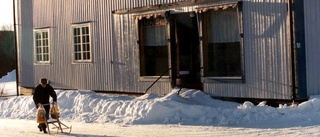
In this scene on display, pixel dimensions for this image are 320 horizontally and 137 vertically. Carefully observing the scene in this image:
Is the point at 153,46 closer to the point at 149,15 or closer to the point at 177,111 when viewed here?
the point at 149,15

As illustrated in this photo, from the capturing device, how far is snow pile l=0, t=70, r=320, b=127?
14785 millimetres

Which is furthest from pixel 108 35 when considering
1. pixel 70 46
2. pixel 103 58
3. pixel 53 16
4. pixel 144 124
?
pixel 144 124

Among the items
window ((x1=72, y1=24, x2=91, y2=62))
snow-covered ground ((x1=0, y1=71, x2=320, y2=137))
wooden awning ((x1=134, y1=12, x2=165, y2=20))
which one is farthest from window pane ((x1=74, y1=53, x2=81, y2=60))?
wooden awning ((x1=134, y1=12, x2=165, y2=20))

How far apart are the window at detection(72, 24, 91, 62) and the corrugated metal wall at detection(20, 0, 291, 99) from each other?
10.7 inches

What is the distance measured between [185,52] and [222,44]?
7.38 feet

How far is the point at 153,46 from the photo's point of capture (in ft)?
66.9

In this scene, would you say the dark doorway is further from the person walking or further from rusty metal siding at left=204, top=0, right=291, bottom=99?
the person walking

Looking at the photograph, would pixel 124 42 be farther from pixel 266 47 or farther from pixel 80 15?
pixel 266 47

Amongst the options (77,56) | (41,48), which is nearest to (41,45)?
(41,48)

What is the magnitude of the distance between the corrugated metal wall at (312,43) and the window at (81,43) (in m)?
9.82

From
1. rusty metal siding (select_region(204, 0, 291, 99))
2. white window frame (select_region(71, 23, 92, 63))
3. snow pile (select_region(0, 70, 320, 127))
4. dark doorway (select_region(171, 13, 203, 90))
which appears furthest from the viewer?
white window frame (select_region(71, 23, 92, 63))

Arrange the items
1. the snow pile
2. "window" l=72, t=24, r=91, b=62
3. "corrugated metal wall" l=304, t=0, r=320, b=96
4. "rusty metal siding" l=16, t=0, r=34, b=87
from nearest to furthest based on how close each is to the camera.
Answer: the snow pile
"corrugated metal wall" l=304, t=0, r=320, b=96
"window" l=72, t=24, r=91, b=62
"rusty metal siding" l=16, t=0, r=34, b=87

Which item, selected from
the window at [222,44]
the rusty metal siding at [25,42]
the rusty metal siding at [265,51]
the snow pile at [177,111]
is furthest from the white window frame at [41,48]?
the rusty metal siding at [265,51]

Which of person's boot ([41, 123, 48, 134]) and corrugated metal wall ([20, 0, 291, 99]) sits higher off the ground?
corrugated metal wall ([20, 0, 291, 99])
